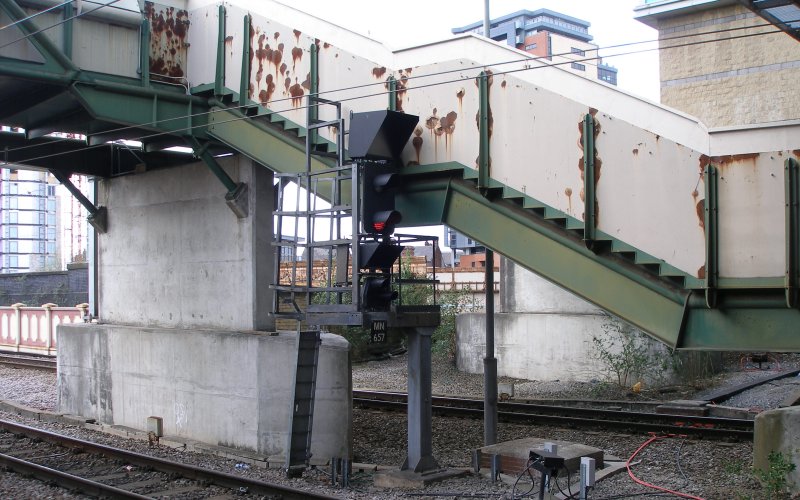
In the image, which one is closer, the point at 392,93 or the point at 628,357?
the point at 392,93

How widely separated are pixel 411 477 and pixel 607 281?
3530mm

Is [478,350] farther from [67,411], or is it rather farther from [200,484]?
[200,484]

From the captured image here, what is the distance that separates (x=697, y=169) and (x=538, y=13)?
4849 inches

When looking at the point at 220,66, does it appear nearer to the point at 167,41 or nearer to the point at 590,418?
the point at 167,41

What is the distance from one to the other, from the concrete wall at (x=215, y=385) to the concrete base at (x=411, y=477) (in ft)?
6.27

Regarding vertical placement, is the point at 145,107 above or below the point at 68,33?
below

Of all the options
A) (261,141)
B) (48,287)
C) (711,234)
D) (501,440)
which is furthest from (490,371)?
(48,287)

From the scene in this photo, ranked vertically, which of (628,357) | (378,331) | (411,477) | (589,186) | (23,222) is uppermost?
(23,222)

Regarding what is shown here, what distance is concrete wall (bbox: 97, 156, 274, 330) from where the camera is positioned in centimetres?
1270

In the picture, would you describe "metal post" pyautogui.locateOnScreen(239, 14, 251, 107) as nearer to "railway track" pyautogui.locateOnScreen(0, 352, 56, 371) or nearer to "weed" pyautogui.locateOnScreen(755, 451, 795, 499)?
"weed" pyautogui.locateOnScreen(755, 451, 795, 499)

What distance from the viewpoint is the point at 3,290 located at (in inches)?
1869

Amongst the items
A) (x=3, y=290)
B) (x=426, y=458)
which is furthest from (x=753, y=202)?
(x=3, y=290)

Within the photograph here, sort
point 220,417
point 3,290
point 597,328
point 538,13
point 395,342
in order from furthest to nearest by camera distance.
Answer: point 538,13, point 3,290, point 395,342, point 597,328, point 220,417

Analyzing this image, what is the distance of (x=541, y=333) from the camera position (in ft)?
71.4
